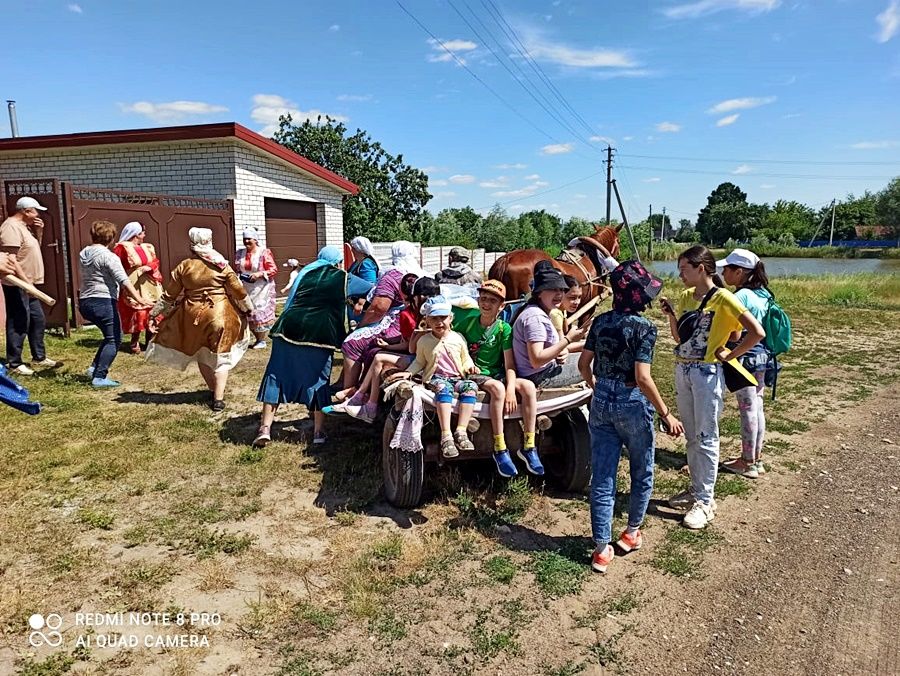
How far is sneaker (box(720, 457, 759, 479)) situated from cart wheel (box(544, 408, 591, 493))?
1.38 meters

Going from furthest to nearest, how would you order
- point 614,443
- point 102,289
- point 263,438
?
point 102,289, point 263,438, point 614,443

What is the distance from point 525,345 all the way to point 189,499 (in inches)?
99.7

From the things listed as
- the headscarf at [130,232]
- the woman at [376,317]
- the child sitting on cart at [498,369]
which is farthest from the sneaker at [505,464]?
the headscarf at [130,232]

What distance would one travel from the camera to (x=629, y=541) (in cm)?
357

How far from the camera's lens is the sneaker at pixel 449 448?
11.9 feet

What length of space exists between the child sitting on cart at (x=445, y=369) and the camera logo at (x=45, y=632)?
2067mm

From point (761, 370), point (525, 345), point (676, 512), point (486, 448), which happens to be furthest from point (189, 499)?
point (761, 370)

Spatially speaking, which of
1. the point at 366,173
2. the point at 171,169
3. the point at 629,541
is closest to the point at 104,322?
the point at 629,541

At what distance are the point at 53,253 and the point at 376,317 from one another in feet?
24.9

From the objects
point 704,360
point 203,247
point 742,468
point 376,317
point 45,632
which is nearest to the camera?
point 45,632

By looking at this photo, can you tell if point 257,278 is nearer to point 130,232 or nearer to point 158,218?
point 130,232

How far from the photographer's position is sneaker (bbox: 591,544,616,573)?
132 inches

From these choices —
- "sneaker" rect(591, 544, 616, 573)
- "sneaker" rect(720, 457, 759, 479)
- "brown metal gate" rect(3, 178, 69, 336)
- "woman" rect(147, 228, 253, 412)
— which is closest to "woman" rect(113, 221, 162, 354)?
"brown metal gate" rect(3, 178, 69, 336)

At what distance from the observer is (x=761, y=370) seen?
4.76 metres
